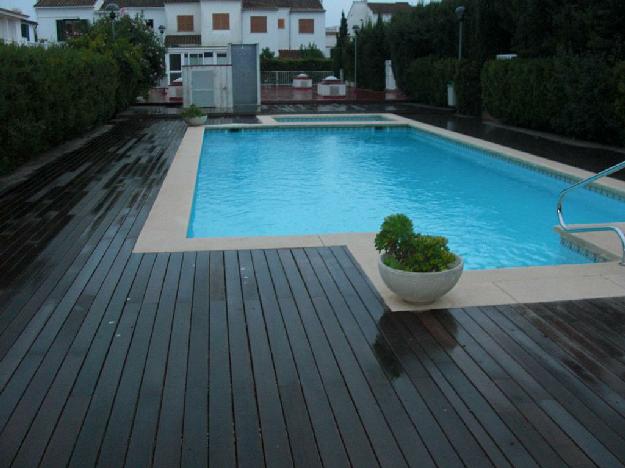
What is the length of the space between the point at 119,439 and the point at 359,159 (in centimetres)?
1128

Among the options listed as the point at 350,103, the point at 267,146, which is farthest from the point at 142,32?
the point at 267,146

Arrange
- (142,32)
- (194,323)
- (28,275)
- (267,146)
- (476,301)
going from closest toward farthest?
1. (194,323)
2. (476,301)
3. (28,275)
4. (267,146)
5. (142,32)

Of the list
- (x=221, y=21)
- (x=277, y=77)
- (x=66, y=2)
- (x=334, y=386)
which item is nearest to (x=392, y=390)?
(x=334, y=386)

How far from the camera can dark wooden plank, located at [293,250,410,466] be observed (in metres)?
2.96

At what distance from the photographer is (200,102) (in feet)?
74.7

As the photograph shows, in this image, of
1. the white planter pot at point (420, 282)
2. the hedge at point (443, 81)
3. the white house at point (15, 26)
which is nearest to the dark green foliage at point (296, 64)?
the white house at point (15, 26)

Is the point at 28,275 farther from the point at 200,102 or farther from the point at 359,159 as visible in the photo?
the point at 200,102

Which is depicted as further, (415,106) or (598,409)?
(415,106)

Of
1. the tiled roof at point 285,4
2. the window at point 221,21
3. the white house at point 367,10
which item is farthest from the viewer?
the white house at point 367,10

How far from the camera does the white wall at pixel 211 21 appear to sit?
4350 cm

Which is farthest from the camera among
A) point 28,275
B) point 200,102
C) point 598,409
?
point 200,102

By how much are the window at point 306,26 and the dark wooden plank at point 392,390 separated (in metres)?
46.2

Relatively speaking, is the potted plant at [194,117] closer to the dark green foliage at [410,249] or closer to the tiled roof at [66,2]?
the dark green foliage at [410,249]

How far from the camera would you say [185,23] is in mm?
44156
